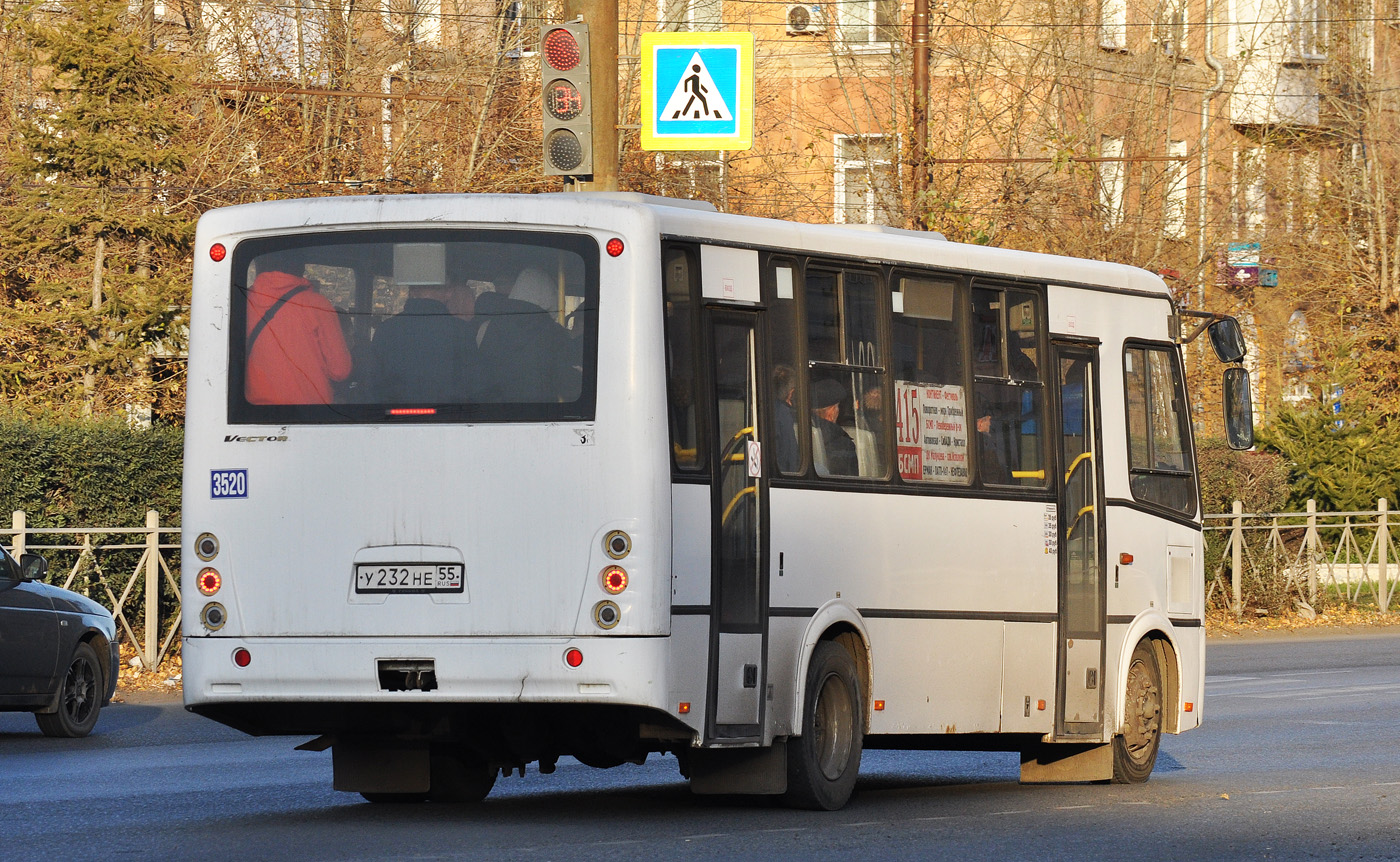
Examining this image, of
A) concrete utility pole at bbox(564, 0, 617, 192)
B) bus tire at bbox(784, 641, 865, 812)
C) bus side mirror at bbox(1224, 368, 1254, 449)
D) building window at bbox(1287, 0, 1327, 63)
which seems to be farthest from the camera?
building window at bbox(1287, 0, 1327, 63)

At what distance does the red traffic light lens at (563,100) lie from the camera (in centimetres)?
1503

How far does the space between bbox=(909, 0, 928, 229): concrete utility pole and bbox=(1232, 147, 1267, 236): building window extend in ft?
47.6

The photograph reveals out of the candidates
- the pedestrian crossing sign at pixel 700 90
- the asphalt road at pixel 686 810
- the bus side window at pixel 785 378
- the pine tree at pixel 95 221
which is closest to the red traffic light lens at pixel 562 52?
the pedestrian crossing sign at pixel 700 90

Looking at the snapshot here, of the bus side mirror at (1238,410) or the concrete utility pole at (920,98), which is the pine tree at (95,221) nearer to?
the concrete utility pole at (920,98)

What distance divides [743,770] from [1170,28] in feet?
91.4

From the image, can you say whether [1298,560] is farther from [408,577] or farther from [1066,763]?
[408,577]

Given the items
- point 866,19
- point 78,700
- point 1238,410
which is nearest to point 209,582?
point 78,700

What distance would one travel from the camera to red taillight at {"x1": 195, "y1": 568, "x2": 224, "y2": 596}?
10203mm

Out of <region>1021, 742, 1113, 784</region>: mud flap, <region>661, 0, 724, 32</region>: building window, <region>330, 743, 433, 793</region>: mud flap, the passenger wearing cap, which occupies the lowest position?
<region>1021, 742, 1113, 784</region>: mud flap

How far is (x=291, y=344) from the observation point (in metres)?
10.3

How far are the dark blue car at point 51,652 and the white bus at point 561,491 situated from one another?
484cm

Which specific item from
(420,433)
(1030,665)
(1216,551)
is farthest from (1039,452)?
(1216,551)

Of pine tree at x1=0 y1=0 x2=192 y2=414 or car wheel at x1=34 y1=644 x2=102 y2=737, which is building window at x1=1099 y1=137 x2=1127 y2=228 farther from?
car wheel at x1=34 y1=644 x2=102 y2=737

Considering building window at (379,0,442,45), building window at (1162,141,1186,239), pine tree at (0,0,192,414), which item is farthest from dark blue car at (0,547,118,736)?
building window at (1162,141,1186,239)
